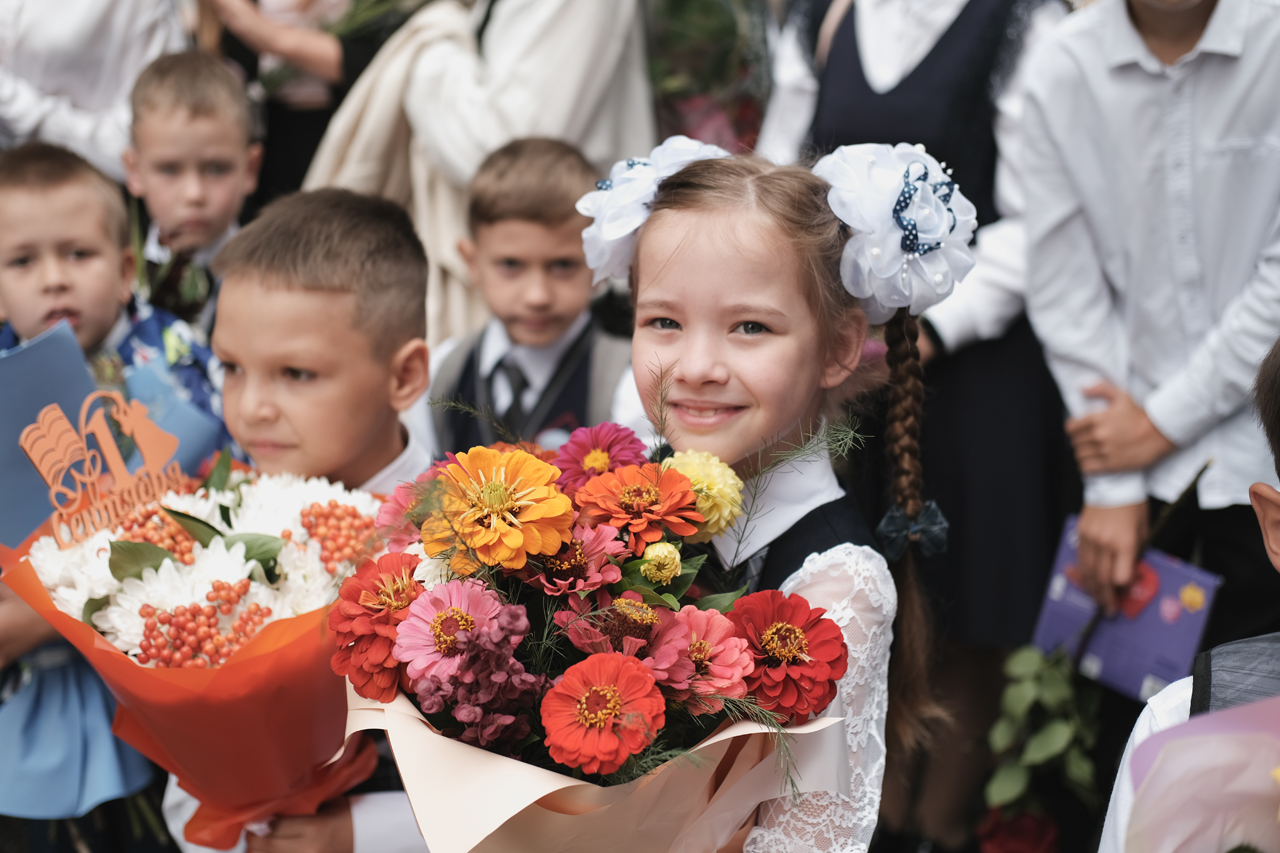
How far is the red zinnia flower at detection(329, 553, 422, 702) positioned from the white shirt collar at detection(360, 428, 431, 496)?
792 mm

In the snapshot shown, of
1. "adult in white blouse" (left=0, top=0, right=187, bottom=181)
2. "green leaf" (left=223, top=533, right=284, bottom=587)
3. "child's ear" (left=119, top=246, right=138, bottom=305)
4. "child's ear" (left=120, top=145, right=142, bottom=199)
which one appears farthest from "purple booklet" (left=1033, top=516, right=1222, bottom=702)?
"adult in white blouse" (left=0, top=0, right=187, bottom=181)

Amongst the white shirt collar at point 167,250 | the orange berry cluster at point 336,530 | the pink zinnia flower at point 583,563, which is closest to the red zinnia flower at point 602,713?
the pink zinnia flower at point 583,563

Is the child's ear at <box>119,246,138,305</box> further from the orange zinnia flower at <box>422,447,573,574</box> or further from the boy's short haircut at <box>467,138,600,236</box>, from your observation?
the orange zinnia flower at <box>422,447,573,574</box>

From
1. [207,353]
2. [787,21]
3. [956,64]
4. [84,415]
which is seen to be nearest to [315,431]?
[84,415]

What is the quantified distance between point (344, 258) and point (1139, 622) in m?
1.88

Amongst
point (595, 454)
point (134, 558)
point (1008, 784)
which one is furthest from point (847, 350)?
point (1008, 784)

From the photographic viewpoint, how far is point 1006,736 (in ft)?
8.23

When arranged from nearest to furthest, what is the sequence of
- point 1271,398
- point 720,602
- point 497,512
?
point 497,512
point 720,602
point 1271,398

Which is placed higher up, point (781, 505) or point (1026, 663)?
point (781, 505)

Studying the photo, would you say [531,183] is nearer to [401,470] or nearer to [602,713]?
[401,470]

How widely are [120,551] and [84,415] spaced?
1.02 ft

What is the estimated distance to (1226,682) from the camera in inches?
54.7

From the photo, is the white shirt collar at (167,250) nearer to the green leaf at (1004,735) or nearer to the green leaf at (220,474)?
the green leaf at (220,474)

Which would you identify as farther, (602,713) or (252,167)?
(252,167)
